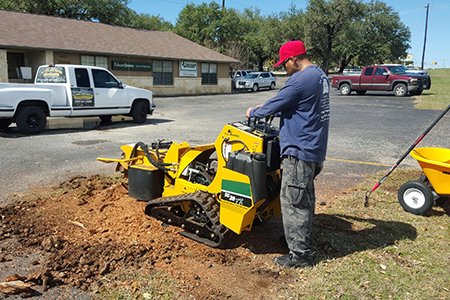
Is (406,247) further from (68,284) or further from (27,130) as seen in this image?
(27,130)

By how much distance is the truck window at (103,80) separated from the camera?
515 inches

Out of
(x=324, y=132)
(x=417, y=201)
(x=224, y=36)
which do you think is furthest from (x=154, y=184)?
→ (x=224, y=36)

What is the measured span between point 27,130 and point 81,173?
5.30 metres

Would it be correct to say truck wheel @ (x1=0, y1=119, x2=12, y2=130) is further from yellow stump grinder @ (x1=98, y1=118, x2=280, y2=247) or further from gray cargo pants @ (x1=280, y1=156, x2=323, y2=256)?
gray cargo pants @ (x1=280, y1=156, x2=323, y2=256)

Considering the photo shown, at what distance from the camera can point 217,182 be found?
4043 mm

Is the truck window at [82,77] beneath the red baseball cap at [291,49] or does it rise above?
beneath

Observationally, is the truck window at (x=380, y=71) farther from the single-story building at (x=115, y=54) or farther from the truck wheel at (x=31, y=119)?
the truck wheel at (x=31, y=119)

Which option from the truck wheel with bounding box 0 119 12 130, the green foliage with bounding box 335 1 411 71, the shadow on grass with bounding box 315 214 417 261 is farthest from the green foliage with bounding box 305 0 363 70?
the shadow on grass with bounding box 315 214 417 261

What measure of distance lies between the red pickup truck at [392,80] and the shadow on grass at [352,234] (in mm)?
24675

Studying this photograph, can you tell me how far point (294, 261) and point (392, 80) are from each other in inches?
1051

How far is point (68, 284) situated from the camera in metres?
3.46

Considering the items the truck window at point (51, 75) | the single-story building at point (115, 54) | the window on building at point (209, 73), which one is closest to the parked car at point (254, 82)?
the single-story building at point (115, 54)

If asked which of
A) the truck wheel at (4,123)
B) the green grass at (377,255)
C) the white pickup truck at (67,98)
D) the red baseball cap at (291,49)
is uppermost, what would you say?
the red baseball cap at (291,49)

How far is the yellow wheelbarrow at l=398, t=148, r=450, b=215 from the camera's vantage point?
4961 millimetres
